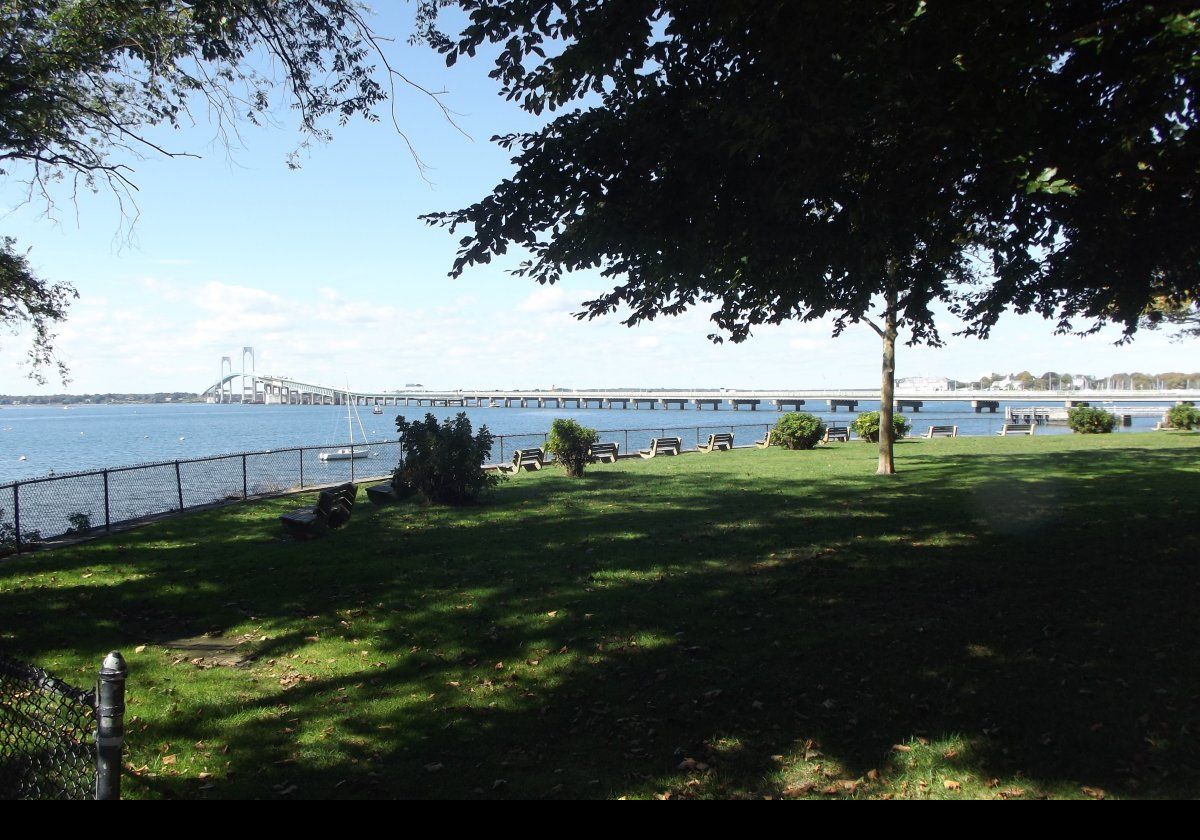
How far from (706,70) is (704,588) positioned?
6079 mm

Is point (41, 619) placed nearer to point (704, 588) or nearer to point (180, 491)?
point (704, 588)

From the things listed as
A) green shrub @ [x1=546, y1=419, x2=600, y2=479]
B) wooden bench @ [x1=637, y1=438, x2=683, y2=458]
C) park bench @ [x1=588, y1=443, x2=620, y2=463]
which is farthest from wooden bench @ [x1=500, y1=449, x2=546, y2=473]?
wooden bench @ [x1=637, y1=438, x2=683, y2=458]

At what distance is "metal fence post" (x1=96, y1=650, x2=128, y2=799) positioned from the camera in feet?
11.4

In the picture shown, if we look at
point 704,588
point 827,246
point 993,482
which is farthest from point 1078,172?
point 993,482

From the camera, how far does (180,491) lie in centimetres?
1655

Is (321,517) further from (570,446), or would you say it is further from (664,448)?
(664,448)

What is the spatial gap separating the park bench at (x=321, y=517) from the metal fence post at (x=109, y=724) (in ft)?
32.4

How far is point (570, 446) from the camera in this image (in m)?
22.0

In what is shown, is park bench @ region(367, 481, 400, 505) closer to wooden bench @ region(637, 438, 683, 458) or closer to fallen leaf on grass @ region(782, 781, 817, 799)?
fallen leaf on grass @ region(782, 781, 817, 799)

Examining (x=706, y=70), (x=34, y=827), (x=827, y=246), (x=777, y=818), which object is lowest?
(x=777, y=818)

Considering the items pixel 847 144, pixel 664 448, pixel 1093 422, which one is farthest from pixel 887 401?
pixel 1093 422

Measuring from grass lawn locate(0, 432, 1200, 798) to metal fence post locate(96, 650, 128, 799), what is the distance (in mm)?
1532

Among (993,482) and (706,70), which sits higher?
(706,70)

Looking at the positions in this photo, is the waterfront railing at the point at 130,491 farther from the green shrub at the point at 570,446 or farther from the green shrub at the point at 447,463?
the green shrub at the point at 570,446
